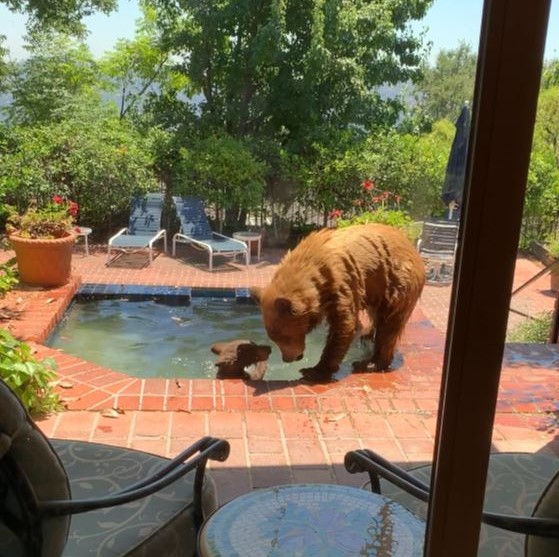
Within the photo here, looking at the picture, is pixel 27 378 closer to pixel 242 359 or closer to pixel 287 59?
pixel 242 359

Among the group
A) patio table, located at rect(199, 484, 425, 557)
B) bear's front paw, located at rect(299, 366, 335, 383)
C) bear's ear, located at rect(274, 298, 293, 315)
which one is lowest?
bear's front paw, located at rect(299, 366, 335, 383)

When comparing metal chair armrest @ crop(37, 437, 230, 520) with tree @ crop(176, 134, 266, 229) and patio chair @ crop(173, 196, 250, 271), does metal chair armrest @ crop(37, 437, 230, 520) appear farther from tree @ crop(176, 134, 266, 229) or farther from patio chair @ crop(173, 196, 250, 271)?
tree @ crop(176, 134, 266, 229)

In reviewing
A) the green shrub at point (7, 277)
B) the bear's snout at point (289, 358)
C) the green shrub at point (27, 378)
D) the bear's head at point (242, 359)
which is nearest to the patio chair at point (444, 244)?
the green shrub at point (27, 378)

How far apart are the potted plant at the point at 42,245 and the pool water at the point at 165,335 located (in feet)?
0.91

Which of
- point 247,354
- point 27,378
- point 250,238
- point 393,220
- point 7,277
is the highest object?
point 393,220

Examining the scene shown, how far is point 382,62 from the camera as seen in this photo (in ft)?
11.4

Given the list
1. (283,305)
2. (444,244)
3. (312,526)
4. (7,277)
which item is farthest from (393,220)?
(444,244)

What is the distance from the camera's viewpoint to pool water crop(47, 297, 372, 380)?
3.50 meters

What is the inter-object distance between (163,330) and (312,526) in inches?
128

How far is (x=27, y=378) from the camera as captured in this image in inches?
90.6

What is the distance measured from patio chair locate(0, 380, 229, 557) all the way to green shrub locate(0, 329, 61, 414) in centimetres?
79

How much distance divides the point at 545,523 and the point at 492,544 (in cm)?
9

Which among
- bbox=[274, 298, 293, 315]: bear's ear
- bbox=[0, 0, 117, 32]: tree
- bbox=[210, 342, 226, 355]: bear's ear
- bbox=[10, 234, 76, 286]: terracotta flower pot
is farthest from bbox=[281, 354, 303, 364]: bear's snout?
bbox=[0, 0, 117, 32]: tree

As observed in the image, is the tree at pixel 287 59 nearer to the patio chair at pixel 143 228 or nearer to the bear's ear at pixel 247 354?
the patio chair at pixel 143 228
